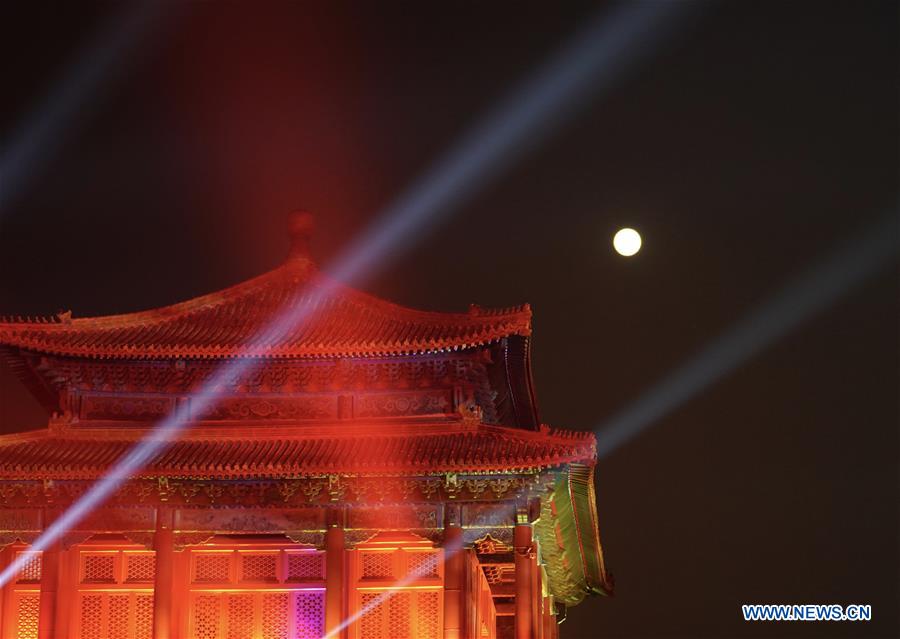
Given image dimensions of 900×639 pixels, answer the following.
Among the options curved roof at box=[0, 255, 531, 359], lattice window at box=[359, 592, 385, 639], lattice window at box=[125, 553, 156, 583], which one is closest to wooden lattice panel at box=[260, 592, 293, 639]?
lattice window at box=[359, 592, 385, 639]

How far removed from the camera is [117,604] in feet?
78.7

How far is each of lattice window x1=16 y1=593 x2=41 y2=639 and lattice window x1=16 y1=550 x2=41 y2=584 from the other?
0.35 metres

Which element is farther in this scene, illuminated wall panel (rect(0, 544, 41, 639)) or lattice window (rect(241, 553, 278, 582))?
lattice window (rect(241, 553, 278, 582))

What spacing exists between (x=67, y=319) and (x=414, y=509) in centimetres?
800

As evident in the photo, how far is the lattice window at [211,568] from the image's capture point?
24.2 m

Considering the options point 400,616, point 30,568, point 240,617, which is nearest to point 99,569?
point 30,568

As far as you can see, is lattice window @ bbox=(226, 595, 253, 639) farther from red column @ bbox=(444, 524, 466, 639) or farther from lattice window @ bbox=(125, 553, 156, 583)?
red column @ bbox=(444, 524, 466, 639)

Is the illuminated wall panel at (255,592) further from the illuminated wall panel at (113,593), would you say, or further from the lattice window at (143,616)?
the illuminated wall panel at (113,593)

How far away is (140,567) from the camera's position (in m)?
24.4

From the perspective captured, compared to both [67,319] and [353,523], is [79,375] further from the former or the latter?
[353,523]

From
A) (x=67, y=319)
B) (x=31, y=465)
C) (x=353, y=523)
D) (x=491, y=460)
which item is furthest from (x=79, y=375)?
(x=491, y=460)

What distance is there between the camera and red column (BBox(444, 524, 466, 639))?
22.7 metres

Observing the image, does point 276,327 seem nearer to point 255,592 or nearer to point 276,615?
point 255,592

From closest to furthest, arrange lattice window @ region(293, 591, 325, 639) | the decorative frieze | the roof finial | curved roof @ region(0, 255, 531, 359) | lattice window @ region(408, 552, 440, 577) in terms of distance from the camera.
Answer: the decorative frieze
lattice window @ region(293, 591, 325, 639)
lattice window @ region(408, 552, 440, 577)
curved roof @ region(0, 255, 531, 359)
the roof finial
